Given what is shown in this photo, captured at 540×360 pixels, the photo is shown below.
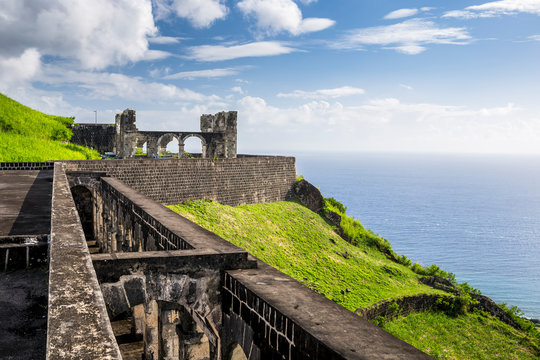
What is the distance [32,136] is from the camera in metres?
27.4

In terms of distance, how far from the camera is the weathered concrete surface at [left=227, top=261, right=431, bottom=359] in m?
3.94

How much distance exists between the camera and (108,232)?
14359 millimetres

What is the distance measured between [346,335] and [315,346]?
319mm

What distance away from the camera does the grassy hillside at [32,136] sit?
23547 mm

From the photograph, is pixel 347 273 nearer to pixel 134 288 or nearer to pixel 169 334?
pixel 169 334

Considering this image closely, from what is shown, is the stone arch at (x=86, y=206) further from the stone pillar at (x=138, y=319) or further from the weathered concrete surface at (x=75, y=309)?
the weathered concrete surface at (x=75, y=309)

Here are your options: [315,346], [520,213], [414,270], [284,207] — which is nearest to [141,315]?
[315,346]

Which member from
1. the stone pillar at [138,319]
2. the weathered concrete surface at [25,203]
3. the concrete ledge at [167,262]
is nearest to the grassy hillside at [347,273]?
the weathered concrete surface at [25,203]

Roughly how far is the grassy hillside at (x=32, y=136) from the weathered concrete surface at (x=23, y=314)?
19.5 meters

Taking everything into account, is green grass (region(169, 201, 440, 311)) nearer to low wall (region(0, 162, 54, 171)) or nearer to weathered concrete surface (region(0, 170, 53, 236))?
low wall (region(0, 162, 54, 171))

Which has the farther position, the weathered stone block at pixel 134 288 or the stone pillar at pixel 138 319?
the stone pillar at pixel 138 319

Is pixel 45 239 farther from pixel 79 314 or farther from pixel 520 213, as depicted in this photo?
pixel 520 213

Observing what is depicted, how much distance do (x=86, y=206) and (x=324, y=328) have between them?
17.5m

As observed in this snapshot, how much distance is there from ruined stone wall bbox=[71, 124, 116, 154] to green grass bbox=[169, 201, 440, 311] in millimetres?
13885
